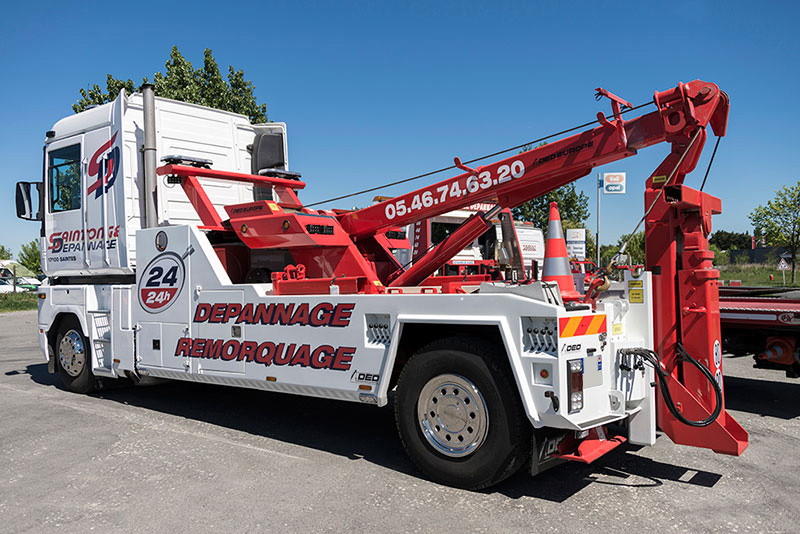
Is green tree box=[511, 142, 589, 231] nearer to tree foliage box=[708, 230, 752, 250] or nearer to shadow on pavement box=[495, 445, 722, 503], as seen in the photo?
shadow on pavement box=[495, 445, 722, 503]

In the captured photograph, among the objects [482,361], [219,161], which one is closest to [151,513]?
[482,361]

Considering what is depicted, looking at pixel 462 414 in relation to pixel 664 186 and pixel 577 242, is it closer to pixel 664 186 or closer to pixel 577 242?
pixel 664 186

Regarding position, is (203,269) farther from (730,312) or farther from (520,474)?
(730,312)

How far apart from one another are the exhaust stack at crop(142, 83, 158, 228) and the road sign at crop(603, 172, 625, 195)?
724 inches

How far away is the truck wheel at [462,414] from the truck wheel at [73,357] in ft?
17.0

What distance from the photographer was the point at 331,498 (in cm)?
444

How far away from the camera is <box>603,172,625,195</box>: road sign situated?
22994mm

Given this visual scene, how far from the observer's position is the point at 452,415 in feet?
15.2

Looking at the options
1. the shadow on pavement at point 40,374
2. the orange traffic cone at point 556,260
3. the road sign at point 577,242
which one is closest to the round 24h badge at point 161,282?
the shadow on pavement at point 40,374

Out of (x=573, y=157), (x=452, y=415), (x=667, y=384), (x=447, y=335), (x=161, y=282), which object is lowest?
(x=452, y=415)

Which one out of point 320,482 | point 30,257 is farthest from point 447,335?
point 30,257

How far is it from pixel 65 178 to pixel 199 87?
13741mm

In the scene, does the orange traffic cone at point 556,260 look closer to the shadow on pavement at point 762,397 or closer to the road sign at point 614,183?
the shadow on pavement at point 762,397

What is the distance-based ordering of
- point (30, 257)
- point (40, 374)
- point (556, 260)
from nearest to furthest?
point (556, 260)
point (40, 374)
point (30, 257)
